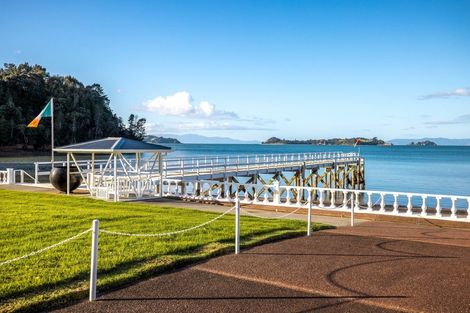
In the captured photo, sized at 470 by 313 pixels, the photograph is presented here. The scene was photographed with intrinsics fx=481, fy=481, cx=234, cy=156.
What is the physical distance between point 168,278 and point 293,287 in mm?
2245

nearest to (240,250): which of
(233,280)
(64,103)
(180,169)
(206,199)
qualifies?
(233,280)

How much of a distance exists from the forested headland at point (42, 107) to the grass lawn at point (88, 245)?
280 ft

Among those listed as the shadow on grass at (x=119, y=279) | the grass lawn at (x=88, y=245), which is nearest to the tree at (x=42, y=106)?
the grass lawn at (x=88, y=245)

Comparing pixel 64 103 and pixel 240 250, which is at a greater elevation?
pixel 64 103

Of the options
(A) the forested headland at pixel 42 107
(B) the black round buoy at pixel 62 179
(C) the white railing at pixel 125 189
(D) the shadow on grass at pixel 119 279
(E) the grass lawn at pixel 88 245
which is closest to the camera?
(D) the shadow on grass at pixel 119 279

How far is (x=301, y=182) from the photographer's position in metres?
50.6

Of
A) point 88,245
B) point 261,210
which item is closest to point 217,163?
point 261,210

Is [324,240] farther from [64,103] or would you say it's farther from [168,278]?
[64,103]

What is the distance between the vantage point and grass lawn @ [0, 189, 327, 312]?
7.78 m

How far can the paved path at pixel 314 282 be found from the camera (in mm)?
7340

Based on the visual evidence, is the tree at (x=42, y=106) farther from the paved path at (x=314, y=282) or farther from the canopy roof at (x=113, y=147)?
the paved path at (x=314, y=282)

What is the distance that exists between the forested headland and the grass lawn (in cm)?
8544

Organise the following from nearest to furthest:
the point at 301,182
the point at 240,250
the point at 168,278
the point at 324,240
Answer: the point at 168,278 → the point at 240,250 → the point at 324,240 → the point at 301,182

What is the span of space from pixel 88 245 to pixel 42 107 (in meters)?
104
